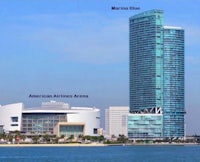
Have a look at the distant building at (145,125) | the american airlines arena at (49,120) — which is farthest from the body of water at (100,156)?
the distant building at (145,125)

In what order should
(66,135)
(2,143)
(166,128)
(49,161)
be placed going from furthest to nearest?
1. (166,128)
2. (66,135)
3. (2,143)
4. (49,161)

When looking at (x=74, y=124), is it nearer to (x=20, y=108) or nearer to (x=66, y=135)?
(x=66, y=135)

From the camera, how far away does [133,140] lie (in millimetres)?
192625


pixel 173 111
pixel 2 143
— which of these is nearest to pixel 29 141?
pixel 2 143

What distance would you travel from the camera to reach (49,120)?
622ft

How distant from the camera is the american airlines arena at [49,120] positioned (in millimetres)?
186625

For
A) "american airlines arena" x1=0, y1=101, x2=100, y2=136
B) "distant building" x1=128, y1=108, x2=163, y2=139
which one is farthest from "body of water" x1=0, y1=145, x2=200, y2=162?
"distant building" x1=128, y1=108, x2=163, y2=139

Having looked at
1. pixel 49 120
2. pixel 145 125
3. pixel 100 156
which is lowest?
pixel 100 156

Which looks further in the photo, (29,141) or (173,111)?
(173,111)

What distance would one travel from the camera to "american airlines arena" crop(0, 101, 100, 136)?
186625mm

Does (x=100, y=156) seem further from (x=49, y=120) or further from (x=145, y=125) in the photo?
(x=145, y=125)

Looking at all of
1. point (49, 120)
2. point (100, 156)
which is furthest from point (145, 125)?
point (100, 156)

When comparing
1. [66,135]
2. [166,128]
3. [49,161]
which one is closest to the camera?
[49,161]

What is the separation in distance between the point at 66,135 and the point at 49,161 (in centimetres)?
11510
